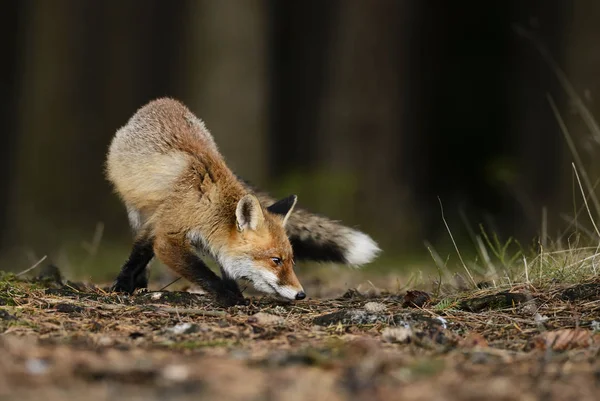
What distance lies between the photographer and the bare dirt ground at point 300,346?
10.1 ft

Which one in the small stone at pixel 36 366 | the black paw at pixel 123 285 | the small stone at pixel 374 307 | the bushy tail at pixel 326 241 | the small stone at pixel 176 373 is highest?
the small stone at pixel 36 366

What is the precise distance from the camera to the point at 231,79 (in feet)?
44.7

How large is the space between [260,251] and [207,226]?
468 millimetres

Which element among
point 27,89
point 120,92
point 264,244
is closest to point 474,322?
point 264,244

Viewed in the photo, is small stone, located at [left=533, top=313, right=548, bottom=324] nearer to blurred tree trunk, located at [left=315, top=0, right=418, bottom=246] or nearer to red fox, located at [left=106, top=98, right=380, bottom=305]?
red fox, located at [left=106, top=98, right=380, bottom=305]

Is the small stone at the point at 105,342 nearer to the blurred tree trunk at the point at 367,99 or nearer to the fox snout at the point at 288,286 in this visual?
the fox snout at the point at 288,286

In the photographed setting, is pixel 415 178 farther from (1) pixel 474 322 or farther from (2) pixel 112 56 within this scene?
(1) pixel 474 322

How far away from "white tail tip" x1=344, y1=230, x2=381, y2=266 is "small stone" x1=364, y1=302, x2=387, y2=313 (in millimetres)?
938

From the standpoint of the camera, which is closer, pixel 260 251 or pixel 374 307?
pixel 374 307

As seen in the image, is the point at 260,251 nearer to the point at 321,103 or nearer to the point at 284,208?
the point at 284,208

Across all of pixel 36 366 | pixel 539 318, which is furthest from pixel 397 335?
pixel 36 366

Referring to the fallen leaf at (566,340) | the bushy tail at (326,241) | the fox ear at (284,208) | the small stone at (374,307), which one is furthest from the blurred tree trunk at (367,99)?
the fallen leaf at (566,340)

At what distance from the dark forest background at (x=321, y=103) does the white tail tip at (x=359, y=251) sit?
4343 mm

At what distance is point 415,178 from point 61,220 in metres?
8.07
